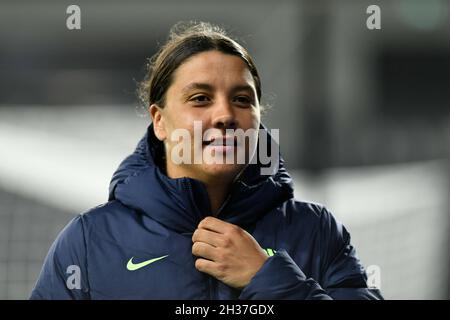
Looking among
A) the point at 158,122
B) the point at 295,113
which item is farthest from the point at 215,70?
the point at 295,113

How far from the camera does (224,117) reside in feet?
3.80

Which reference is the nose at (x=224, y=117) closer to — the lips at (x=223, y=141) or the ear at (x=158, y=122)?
the lips at (x=223, y=141)

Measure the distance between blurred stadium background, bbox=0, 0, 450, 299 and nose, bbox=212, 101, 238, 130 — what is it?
2.09 m

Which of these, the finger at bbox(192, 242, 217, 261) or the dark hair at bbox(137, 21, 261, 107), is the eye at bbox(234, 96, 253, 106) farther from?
the finger at bbox(192, 242, 217, 261)

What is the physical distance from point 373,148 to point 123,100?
1.54 metres

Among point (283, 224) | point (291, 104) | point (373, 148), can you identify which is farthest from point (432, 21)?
point (283, 224)

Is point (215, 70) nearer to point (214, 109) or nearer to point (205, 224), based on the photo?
point (214, 109)

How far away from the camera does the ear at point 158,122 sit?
4.14 feet

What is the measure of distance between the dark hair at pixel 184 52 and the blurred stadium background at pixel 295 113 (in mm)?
1955

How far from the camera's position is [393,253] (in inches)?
153

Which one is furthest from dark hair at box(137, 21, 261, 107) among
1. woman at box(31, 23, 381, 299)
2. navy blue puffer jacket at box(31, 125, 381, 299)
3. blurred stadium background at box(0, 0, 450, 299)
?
blurred stadium background at box(0, 0, 450, 299)

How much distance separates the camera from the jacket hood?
3.94ft

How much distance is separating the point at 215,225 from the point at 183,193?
8 centimetres
